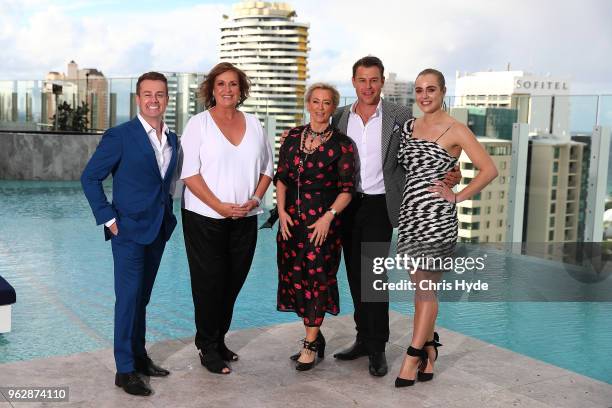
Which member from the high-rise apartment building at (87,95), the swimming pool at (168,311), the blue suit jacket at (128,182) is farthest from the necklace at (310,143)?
the high-rise apartment building at (87,95)

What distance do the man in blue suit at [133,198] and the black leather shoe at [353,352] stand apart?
42.3 inches

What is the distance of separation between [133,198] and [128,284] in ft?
1.28

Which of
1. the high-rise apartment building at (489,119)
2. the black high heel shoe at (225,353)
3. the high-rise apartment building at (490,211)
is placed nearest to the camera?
the black high heel shoe at (225,353)

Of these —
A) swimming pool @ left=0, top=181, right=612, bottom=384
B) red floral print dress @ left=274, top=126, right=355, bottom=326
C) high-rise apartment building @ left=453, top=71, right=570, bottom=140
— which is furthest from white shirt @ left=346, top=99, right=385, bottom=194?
high-rise apartment building @ left=453, top=71, right=570, bottom=140

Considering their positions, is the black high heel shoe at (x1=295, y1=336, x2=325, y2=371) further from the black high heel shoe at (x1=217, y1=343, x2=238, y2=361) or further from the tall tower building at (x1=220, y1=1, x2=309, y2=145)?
the tall tower building at (x1=220, y1=1, x2=309, y2=145)

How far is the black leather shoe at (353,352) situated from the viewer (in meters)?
3.94

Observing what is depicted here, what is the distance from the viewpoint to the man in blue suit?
10.7 ft

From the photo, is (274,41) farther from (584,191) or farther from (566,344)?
(566,344)

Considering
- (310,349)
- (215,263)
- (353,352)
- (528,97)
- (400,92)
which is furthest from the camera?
(528,97)

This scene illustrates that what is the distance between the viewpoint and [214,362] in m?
3.68

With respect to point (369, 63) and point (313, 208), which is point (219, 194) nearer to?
point (313, 208)

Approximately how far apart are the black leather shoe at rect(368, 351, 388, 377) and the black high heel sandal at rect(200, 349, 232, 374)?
72 cm

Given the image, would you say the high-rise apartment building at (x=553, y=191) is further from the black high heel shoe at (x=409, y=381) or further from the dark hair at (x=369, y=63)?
the black high heel shoe at (x=409, y=381)

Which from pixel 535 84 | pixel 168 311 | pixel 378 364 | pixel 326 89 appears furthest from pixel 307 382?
pixel 535 84
